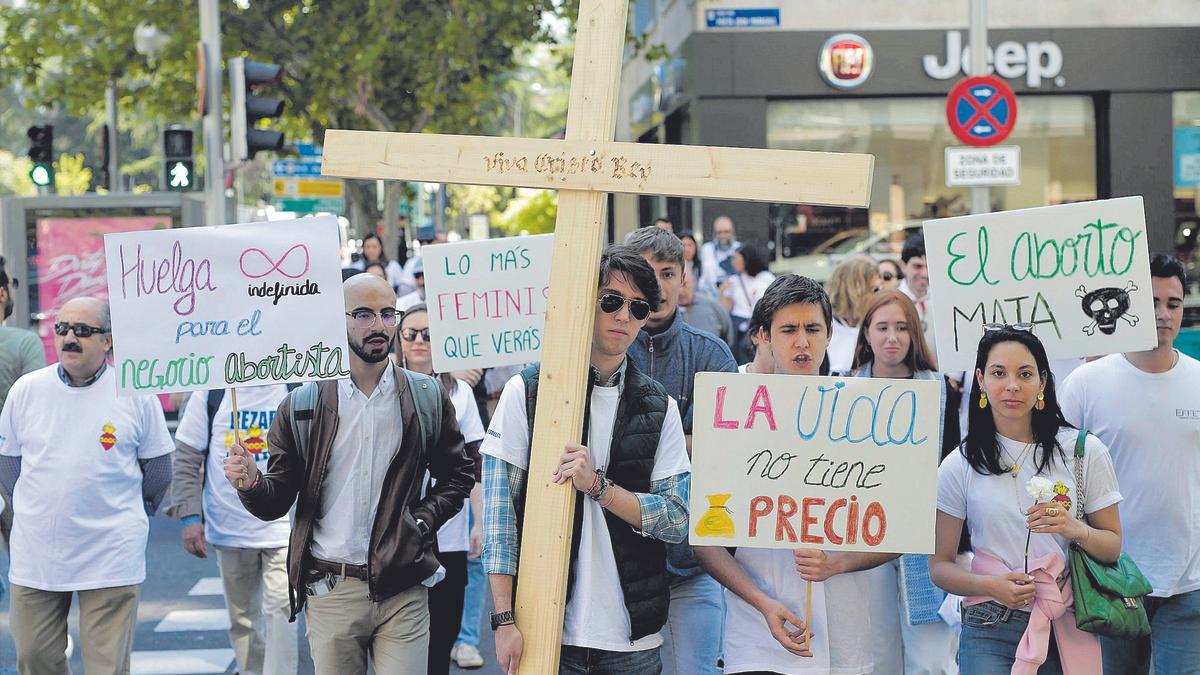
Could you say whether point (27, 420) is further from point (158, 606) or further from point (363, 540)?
point (158, 606)

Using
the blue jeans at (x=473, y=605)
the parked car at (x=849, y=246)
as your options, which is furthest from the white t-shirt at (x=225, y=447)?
the parked car at (x=849, y=246)

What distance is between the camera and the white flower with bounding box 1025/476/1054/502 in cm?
431

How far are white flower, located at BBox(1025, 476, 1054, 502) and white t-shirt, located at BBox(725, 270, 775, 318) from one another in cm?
884

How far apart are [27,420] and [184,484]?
869 mm

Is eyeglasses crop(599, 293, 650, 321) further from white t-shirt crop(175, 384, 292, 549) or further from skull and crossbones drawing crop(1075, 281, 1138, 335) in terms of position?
white t-shirt crop(175, 384, 292, 549)

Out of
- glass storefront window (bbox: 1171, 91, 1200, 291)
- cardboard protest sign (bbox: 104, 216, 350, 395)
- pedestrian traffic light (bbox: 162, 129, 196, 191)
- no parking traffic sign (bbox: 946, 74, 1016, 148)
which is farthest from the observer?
glass storefront window (bbox: 1171, 91, 1200, 291)

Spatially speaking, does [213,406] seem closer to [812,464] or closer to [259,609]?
[259,609]

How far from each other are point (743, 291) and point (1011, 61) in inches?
305

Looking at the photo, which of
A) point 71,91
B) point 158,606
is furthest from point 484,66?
point 158,606

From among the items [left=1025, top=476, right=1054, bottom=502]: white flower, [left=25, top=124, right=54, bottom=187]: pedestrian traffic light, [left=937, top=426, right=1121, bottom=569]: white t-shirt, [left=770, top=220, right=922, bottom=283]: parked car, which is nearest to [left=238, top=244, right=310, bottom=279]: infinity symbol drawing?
[left=937, top=426, right=1121, bottom=569]: white t-shirt

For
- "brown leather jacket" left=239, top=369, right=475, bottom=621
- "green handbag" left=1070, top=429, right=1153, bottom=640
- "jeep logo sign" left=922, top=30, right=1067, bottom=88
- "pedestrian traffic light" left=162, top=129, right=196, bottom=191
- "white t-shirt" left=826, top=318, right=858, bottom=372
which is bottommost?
"green handbag" left=1070, top=429, right=1153, bottom=640

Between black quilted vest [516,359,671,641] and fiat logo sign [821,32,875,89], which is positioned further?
fiat logo sign [821,32,875,89]

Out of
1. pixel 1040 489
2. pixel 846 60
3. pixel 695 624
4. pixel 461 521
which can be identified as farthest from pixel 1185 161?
pixel 1040 489

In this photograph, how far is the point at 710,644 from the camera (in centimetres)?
519
